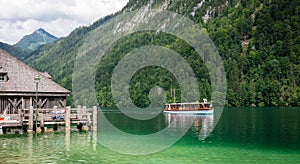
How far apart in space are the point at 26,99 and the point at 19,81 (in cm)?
208

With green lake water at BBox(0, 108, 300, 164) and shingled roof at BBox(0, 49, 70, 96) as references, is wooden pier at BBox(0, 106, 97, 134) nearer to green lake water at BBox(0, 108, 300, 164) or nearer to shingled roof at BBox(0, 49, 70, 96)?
green lake water at BBox(0, 108, 300, 164)

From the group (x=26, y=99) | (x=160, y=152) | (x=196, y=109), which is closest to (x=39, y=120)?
(x=26, y=99)

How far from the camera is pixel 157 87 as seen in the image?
192 meters

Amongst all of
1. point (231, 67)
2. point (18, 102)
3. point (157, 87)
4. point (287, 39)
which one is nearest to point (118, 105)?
point (157, 87)

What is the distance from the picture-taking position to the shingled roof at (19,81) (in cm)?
4359

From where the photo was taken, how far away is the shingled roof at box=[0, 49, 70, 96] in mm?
43594

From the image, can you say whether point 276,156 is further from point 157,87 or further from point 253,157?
point 157,87

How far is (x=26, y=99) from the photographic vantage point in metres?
45.5

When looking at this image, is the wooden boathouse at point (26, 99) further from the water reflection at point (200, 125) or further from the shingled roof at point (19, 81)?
the water reflection at point (200, 125)

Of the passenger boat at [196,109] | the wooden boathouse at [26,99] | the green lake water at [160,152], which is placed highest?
the wooden boathouse at [26,99]

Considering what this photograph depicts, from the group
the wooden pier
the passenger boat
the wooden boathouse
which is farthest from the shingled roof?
the passenger boat

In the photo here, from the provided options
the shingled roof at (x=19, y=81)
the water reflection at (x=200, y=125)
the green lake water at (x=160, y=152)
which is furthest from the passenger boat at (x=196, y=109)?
the shingled roof at (x=19, y=81)

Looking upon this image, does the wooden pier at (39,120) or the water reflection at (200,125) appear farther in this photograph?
the water reflection at (200,125)

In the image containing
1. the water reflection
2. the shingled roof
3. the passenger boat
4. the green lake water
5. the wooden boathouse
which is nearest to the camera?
the green lake water
